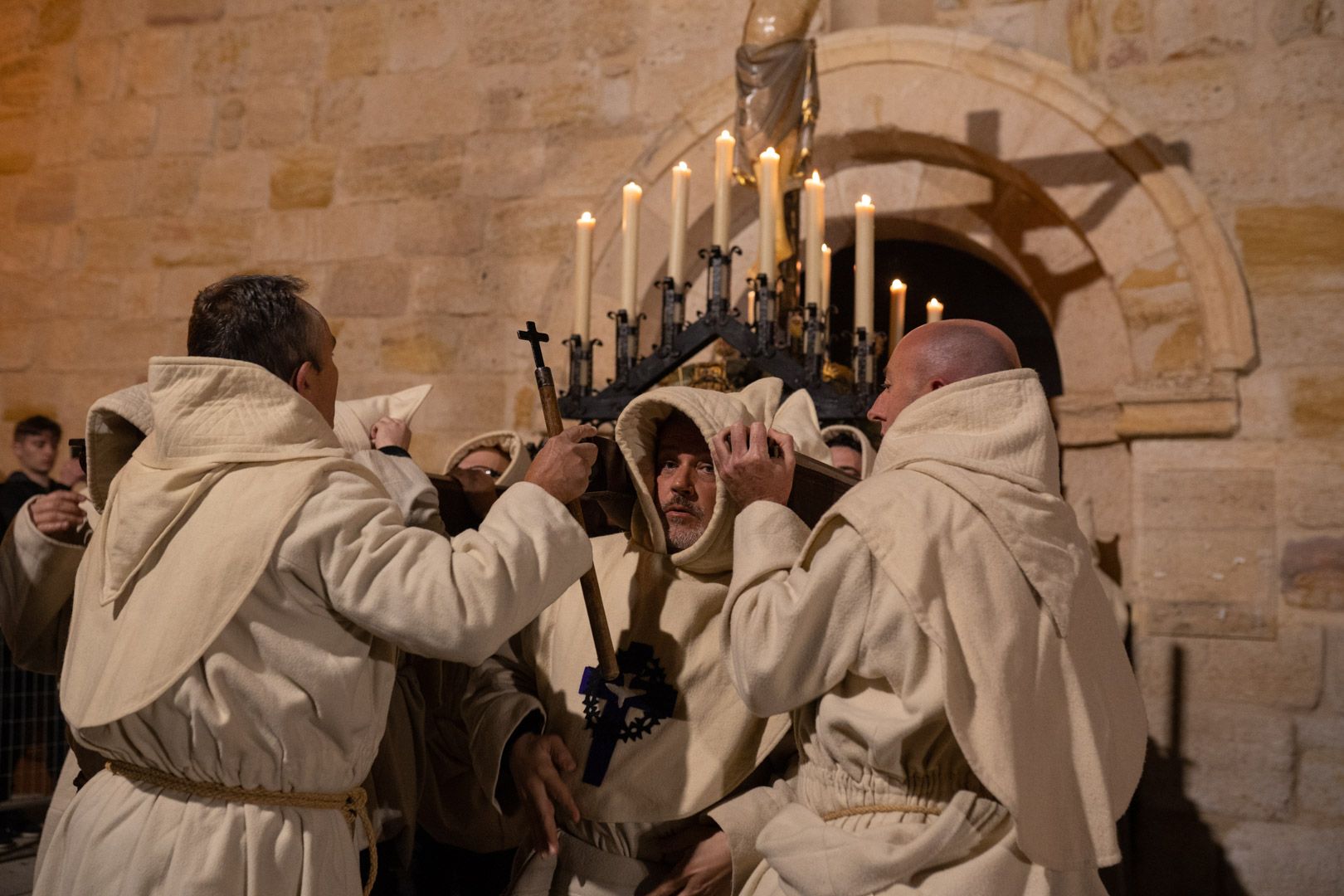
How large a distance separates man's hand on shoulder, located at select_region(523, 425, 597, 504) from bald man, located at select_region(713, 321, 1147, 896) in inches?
14.3

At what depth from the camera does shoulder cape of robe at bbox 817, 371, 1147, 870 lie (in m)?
1.76

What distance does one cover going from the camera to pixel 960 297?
645 centimetres

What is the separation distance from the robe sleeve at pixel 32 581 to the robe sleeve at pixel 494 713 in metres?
0.89

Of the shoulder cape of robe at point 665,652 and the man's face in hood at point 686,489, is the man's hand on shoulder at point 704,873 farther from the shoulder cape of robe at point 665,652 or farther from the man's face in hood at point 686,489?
the man's face in hood at point 686,489

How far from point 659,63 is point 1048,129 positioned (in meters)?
1.70

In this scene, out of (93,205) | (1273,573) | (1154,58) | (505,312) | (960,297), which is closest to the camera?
(1273,573)

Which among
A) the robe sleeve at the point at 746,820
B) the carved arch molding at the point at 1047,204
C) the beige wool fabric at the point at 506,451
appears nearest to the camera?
the robe sleeve at the point at 746,820

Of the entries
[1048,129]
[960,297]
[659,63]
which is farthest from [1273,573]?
[659,63]

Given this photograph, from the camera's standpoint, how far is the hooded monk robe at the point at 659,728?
2.33 metres

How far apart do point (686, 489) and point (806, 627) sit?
0.73 meters

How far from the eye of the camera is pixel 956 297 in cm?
642

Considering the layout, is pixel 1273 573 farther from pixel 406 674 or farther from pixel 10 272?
pixel 10 272

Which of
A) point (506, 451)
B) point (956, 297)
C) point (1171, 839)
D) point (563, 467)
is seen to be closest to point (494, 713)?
point (563, 467)

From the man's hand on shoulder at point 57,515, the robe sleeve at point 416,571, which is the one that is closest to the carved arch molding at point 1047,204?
the man's hand on shoulder at point 57,515
